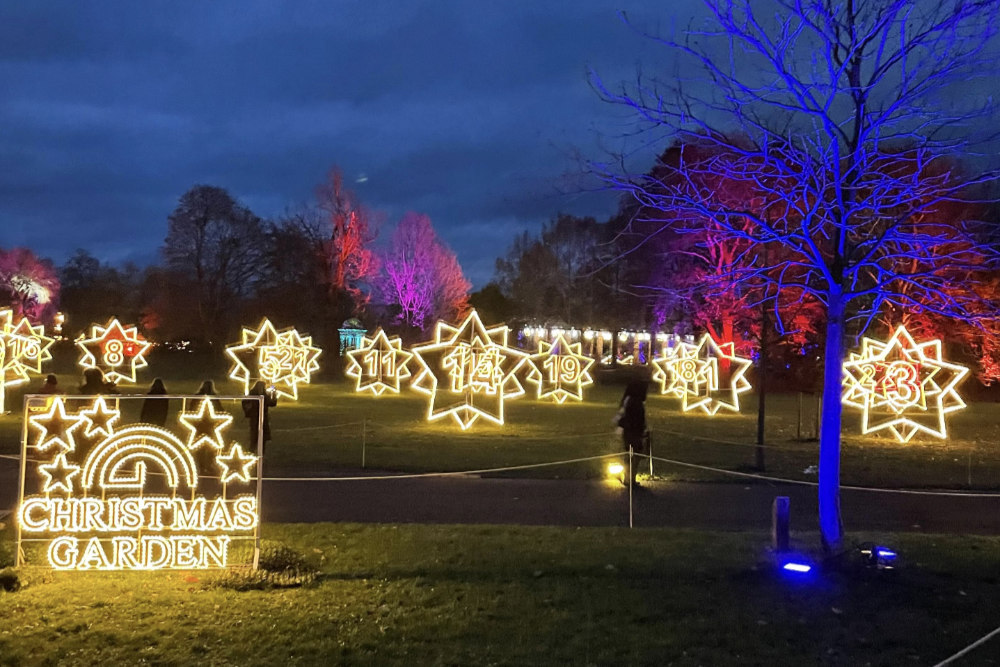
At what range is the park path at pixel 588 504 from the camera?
33.2 ft

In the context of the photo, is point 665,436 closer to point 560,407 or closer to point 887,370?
point 887,370

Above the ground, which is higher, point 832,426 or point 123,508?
point 832,426

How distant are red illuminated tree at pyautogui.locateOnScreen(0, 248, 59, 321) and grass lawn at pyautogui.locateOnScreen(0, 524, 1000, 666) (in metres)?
59.5

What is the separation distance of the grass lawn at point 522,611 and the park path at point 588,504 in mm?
1529

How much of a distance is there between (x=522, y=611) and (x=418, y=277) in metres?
57.4

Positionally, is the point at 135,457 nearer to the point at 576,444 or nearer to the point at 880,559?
the point at 880,559

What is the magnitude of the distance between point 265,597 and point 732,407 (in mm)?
25228

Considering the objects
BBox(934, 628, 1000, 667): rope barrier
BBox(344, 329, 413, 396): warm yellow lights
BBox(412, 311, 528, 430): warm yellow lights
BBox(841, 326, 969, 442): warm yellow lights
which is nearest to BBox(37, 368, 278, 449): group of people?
BBox(412, 311, 528, 430): warm yellow lights

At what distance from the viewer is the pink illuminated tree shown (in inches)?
2474

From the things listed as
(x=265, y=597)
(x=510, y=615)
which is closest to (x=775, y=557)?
(x=510, y=615)

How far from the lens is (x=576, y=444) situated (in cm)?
1833

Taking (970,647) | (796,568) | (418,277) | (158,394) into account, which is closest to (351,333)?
(418,277)

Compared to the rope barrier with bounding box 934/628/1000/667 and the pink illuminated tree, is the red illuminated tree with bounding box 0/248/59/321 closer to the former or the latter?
the pink illuminated tree

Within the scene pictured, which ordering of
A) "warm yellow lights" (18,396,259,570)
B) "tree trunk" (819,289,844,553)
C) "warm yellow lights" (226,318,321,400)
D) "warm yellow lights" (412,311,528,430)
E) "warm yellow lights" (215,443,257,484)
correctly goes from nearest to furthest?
"warm yellow lights" (18,396,259,570) → "warm yellow lights" (215,443,257,484) → "tree trunk" (819,289,844,553) → "warm yellow lights" (412,311,528,430) → "warm yellow lights" (226,318,321,400)
